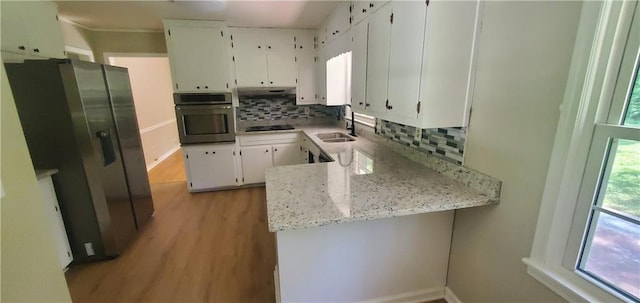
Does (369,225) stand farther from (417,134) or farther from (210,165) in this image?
(210,165)

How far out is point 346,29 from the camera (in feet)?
7.78

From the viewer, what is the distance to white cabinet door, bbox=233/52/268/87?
346cm

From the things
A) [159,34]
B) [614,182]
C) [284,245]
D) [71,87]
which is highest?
[159,34]

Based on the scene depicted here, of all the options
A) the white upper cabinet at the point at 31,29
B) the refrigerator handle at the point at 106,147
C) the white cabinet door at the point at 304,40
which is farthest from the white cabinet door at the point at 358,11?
the white upper cabinet at the point at 31,29

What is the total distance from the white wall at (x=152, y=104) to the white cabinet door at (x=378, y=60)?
4.35m

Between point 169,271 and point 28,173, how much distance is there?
1366 mm

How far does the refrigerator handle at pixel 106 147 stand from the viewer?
6.75ft

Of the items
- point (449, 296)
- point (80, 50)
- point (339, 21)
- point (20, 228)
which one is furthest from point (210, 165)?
point (449, 296)

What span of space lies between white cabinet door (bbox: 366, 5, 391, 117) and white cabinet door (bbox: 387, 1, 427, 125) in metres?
0.07

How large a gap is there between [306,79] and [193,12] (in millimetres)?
1585

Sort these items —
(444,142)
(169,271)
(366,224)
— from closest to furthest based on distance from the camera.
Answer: (366,224) → (444,142) → (169,271)

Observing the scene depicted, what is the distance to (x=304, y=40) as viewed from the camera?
3.59 meters

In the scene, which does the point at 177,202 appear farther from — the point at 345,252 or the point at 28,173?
the point at 345,252

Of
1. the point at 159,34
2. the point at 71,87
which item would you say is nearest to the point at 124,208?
the point at 71,87
